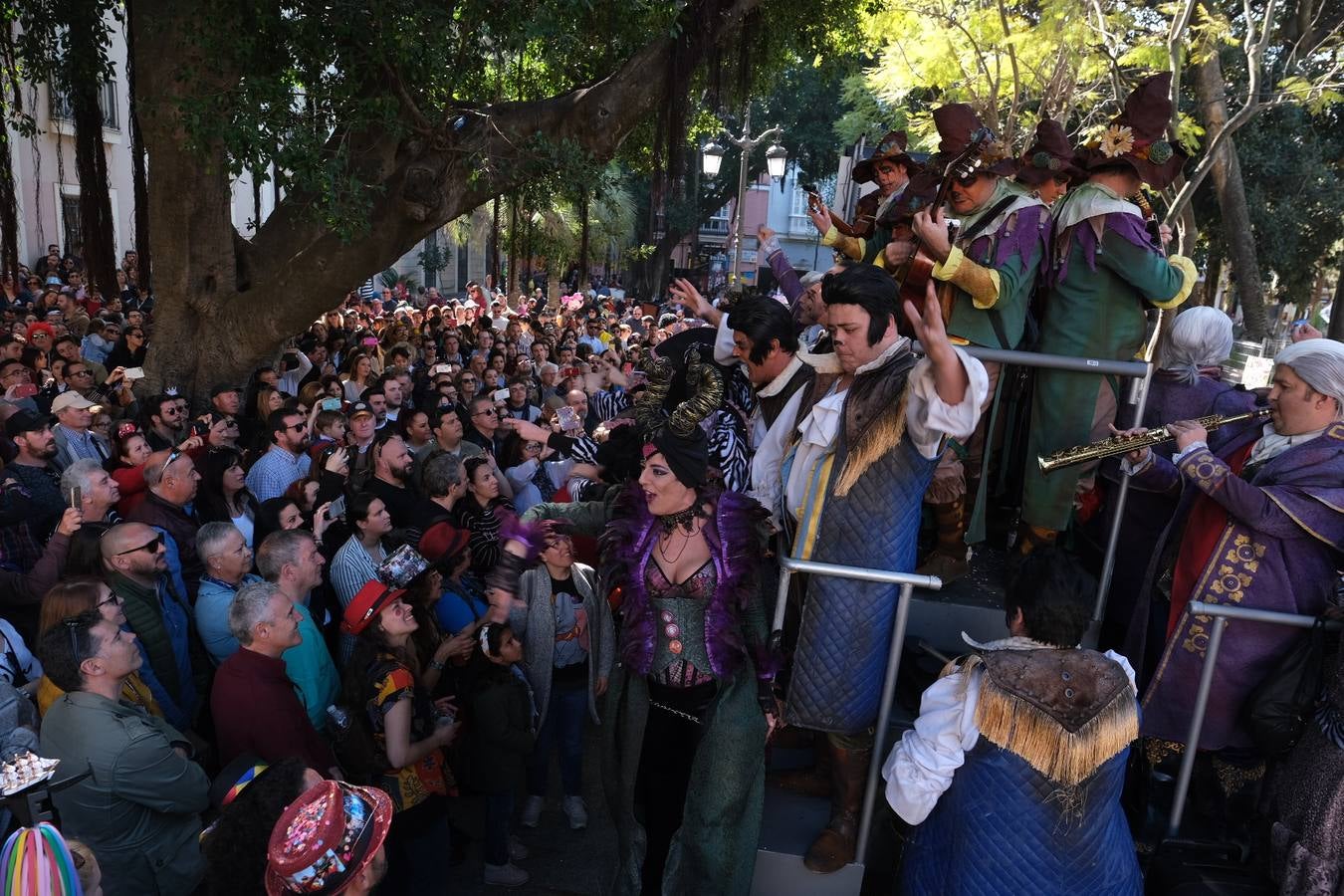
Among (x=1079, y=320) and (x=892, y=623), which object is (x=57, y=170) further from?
(x=892, y=623)

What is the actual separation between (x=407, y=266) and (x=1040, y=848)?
35.1 metres

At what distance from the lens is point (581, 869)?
462cm

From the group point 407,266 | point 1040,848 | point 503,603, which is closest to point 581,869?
point 503,603

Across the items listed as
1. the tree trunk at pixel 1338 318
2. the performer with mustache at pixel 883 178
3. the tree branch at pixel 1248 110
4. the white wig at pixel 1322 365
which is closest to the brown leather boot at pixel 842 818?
the white wig at pixel 1322 365

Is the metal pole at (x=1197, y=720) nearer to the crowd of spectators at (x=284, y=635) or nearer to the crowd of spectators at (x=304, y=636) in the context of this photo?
the crowd of spectators at (x=304, y=636)

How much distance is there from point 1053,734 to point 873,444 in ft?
3.29

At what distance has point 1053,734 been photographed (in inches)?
108

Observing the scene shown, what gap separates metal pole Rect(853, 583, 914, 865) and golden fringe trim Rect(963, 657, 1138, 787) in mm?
436

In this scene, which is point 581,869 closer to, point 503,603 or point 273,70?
point 503,603

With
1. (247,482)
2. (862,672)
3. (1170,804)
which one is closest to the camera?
(862,672)

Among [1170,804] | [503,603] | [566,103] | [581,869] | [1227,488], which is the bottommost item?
[581,869]

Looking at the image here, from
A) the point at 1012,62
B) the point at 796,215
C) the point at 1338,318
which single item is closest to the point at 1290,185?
the point at 1338,318

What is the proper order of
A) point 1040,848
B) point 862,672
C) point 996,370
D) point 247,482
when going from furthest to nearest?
point 247,482, point 996,370, point 862,672, point 1040,848

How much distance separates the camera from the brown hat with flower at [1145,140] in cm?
400
